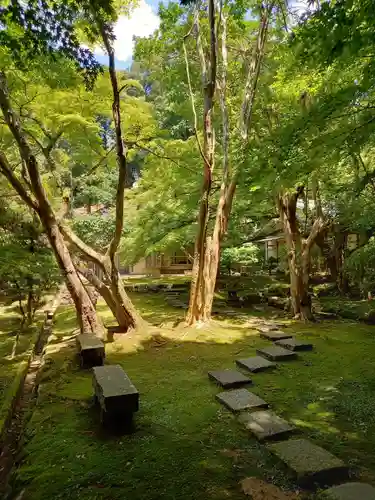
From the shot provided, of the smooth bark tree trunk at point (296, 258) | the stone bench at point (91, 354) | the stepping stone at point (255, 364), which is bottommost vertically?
the stepping stone at point (255, 364)

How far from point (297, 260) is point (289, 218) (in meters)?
1.29

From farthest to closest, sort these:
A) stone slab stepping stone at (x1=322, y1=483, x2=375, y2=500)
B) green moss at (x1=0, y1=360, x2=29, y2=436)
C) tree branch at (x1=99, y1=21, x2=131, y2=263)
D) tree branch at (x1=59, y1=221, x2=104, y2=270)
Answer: tree branch at (x1=59, y1=221, x2=104, y2=270), tree branch at (x1=99, y1=21, x2=131, y2=263), green moss at (x1=0, y1=360, x2=29, y2=436), stone slab stepping stone at (x1=322, y1=483, x2=375, y2=500)

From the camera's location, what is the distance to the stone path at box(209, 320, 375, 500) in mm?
2892

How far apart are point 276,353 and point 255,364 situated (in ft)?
2.48

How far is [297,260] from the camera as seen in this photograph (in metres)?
10.8

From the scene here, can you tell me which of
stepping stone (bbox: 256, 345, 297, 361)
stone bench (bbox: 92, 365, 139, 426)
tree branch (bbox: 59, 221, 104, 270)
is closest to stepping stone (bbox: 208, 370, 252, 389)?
stepping stone (bbox: 256, 345, 297, 361)

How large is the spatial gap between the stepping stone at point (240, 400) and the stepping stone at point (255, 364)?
1.15 metres

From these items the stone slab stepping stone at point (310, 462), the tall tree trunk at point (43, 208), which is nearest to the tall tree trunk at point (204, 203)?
the tall tree trunk at point (43, 208)

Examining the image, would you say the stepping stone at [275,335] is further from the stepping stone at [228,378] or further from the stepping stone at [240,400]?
the stepping stone at [240,400]

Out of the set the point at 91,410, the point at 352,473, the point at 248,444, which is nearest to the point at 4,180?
the point at 91,410

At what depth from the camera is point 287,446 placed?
3.61 meters

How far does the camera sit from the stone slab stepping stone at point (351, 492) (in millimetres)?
2768

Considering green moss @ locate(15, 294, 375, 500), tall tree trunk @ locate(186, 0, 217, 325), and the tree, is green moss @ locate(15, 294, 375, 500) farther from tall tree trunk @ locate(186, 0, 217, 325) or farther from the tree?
tall tree trunk @ locate(186, 0, 217, 325)

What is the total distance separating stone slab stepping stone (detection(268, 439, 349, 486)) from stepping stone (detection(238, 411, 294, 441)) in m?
0.22
